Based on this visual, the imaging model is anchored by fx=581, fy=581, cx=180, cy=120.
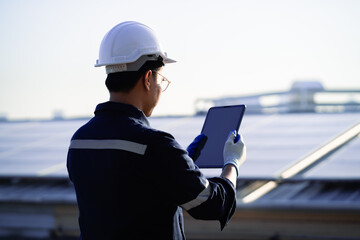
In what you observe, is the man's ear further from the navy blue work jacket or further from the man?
the navy blue work jacket

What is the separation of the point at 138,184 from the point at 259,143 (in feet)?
22.6

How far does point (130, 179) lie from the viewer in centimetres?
249

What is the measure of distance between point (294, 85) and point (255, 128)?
3.15m

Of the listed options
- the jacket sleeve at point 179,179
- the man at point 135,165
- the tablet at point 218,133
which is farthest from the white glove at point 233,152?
the jacket sleeve at point 179,179

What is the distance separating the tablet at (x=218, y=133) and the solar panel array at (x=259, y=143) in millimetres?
4284

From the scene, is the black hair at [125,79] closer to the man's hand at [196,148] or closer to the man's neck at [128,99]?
the man's neck at [128,99]

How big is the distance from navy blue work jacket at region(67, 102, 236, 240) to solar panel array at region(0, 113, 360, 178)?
4803 mm

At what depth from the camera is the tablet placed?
118 inches

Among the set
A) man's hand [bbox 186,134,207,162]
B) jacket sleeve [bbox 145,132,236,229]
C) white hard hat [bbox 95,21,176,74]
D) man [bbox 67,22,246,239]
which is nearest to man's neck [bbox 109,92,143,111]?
man [bbox 67,22,246,239]

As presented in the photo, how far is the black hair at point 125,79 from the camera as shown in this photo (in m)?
2.68

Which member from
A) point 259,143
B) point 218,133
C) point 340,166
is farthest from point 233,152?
point 259,143

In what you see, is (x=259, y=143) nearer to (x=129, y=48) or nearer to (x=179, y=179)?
(x=129, y=48)

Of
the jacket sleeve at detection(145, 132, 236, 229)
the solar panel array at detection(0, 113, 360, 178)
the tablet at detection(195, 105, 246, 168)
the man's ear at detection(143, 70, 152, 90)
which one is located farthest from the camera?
the solar panel array at detection(0, 113, 360, 178)

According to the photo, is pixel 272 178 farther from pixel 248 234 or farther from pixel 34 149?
pixel 34 149
